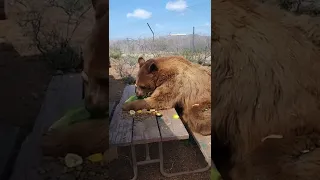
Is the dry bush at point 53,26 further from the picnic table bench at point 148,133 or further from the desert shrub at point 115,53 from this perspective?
the picnic table bench at point 148,133

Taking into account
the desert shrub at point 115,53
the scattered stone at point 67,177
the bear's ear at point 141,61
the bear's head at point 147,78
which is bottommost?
the scattered stone at point 67,177

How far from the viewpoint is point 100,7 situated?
158 centimetres

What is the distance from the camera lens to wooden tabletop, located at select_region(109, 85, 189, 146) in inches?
67.1

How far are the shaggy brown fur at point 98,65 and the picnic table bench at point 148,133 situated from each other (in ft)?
0.48

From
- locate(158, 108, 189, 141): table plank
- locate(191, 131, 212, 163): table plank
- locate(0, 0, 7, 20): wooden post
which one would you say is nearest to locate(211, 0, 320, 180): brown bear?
locate(191, 131, 212, 163): table plank

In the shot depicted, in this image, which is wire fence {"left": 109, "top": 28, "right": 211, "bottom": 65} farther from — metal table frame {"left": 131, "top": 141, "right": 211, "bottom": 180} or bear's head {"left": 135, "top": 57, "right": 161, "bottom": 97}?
metal table frame {"left": 131, "top": 141, "right": 211, "bottom": 180}

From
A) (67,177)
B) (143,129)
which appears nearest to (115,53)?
(143,129)

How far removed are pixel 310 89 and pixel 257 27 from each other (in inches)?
17.3

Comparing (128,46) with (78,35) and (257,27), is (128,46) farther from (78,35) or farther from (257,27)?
(257,27)

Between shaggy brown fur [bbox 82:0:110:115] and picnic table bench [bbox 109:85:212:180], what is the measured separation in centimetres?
15

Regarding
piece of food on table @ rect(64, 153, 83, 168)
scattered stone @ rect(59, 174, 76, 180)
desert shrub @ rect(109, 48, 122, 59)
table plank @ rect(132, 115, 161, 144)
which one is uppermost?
desert shrub @ rect(109, 48, 122, 59)

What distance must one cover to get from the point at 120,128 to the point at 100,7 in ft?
2.32

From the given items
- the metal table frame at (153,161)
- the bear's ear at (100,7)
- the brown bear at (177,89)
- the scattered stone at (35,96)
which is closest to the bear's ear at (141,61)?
the brown bear at (177,89)

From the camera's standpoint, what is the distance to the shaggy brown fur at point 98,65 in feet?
5.21
